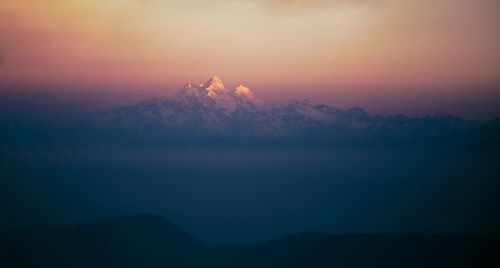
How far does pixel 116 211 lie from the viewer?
10100cm

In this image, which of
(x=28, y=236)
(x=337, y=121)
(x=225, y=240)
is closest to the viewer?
(x=28, y=236)

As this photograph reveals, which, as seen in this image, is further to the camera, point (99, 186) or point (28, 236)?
point (99, 186)

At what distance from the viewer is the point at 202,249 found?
66.2m

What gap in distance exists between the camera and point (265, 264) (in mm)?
62031

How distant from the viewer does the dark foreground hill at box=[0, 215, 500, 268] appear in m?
54.7

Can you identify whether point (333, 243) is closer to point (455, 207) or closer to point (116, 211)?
point (455, 207)

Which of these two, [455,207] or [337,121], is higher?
[337,121]

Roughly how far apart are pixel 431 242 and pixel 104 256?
96.0 feet

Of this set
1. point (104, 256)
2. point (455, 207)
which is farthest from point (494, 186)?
point (104, 256)

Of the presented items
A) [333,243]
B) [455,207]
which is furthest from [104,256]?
[455,207]

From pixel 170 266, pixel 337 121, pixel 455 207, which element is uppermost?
pixel 337 121

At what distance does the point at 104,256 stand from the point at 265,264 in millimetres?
14973

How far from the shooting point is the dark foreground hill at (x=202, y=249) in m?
54.7

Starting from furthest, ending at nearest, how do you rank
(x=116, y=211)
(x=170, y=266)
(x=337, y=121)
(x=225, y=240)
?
(x=337, y=121), (x=116, y=211), (x=225, y=240), (x=170, y=266)
